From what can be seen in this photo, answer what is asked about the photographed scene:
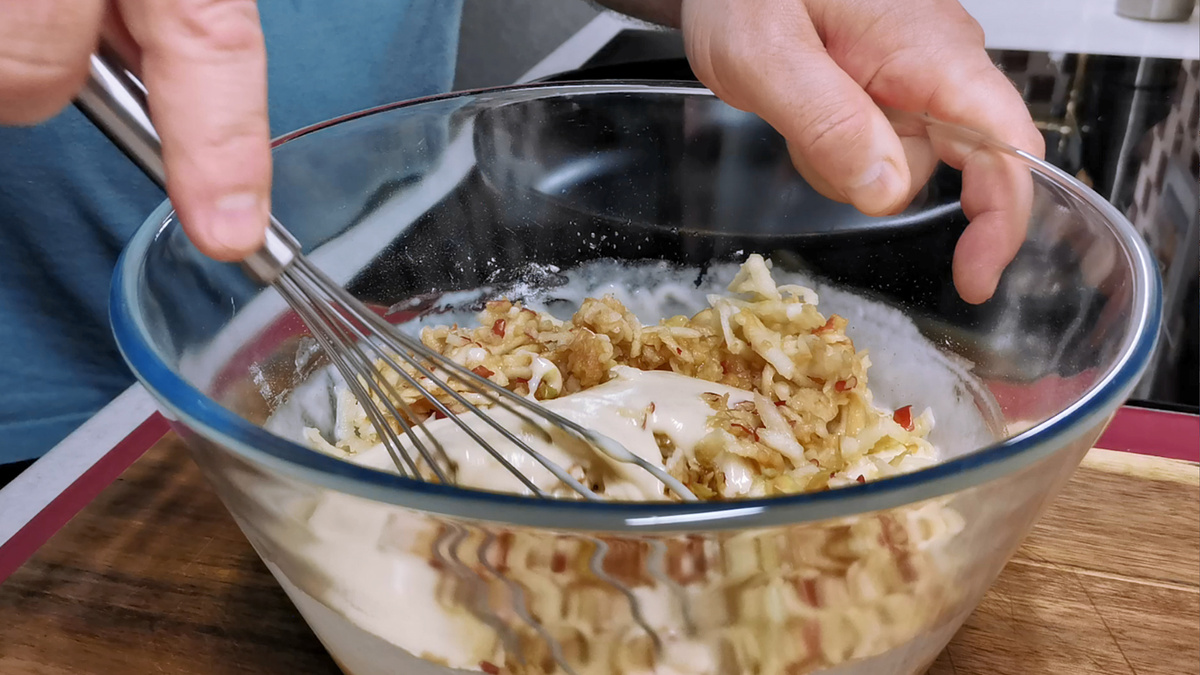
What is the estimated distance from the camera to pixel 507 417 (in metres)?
0.57

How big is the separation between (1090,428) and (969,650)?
0.80ft

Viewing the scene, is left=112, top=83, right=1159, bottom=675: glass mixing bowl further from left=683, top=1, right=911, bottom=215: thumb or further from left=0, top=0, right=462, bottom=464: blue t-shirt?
left=0, top=0, right=462, bottom=464: blue t-shirt

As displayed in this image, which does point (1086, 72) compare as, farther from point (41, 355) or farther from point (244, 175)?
point (41, 355)

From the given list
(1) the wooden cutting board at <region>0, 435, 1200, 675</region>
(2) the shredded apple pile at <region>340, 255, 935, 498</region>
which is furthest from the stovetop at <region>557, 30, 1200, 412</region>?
(2) the shredded apple pile at <region>340, 255, 935, 498</region>

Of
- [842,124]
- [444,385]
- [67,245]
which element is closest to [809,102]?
[842,124]

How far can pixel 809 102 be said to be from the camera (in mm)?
641

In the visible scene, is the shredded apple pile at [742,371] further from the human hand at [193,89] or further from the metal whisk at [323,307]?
the human hand at [193,89]

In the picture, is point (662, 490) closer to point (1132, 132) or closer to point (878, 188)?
point (878, 188)

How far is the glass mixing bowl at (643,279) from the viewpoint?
0.35m

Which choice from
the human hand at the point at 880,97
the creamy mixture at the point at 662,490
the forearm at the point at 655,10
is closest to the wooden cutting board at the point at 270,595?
the creamy mixture at the point at 662,490

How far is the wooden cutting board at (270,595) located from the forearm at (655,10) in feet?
1.96

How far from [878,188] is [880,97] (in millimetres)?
Answer: 133

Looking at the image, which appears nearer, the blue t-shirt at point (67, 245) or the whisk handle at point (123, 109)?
the whisk handle at point (123, 109)

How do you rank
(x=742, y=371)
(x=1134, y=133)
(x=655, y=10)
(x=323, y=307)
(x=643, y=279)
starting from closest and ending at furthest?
(x=323, y=307) → (x=742, y=371) → (x=643, y=279) → (x=655, y=10) → (x=1134, y=133)
